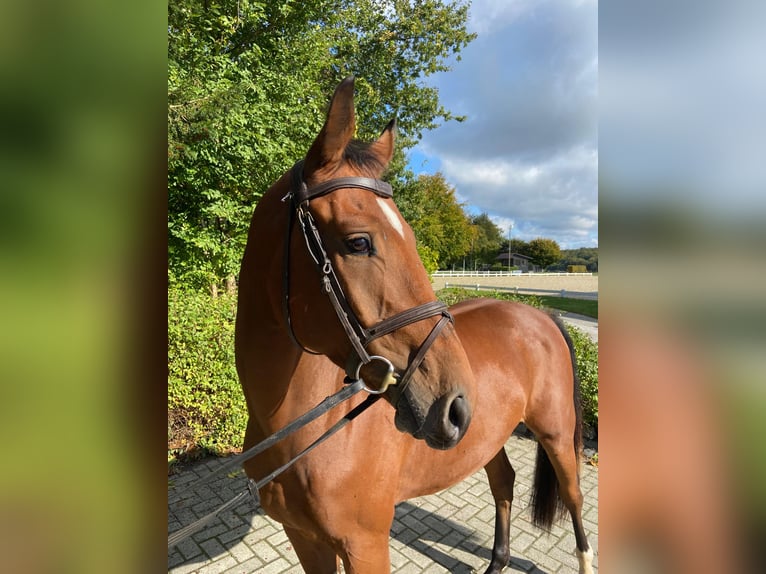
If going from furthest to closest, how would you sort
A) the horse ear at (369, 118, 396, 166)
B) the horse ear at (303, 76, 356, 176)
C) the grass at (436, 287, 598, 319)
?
the grass at (436, 287, 598, 319), the horse ear at (369, 118, 396, 166), the horse ear at (303, 76, 356, 176)

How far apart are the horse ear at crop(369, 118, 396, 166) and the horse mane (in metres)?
0.04

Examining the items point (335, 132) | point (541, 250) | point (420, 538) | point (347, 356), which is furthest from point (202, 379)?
point (541, 250)

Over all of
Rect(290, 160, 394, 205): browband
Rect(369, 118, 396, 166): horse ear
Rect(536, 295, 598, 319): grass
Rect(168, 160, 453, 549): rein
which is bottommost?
Rect(536, 295, 598, 319): grass

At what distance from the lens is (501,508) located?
3.22 metres

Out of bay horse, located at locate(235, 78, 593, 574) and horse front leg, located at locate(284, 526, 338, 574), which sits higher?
bay horse, located at locate(235, 78, 593, 574)

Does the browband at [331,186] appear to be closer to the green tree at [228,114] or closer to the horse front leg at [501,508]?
the horse front leg at [501,508]

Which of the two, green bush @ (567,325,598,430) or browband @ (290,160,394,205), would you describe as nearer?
browband @ (290,160,394,205)

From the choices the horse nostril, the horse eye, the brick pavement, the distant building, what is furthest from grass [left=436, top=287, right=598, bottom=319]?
the distant building

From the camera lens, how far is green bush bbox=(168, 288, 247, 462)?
14.0 feet

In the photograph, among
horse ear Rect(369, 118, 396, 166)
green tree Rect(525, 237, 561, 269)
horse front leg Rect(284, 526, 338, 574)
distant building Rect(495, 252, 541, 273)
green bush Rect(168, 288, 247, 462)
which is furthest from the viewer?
distant building Rect(495, 252, 541, 273)

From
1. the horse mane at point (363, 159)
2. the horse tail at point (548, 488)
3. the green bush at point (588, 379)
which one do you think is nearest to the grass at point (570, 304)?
the green bush at point (588, 379)

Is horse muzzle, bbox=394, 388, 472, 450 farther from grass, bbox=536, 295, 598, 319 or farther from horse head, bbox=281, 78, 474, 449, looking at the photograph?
grass, bbox=536, 295, 598, 319

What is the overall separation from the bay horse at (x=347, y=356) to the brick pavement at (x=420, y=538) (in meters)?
1.44
